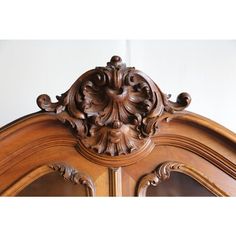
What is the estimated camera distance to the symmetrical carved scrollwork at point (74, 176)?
1.96 feet

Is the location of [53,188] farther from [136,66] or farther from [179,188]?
[136,66]

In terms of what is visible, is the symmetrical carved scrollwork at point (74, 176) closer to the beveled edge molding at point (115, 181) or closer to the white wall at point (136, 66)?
the beveled edge molding at point (115, 181)

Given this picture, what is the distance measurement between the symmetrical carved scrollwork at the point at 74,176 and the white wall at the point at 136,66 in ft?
1.62

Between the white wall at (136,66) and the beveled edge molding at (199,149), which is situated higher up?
the white wall at (136,66)

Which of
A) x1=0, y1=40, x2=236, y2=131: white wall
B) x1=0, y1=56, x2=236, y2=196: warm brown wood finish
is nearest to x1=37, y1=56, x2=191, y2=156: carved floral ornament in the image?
x1=0, y1=56, x2=236, y2=196: warm brown wood finish

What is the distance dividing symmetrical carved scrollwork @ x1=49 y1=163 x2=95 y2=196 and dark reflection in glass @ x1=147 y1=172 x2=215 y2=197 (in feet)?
0.36

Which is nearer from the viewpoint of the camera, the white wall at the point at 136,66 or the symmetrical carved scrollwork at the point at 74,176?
the symmetrical carved scrollwork at the point at 74,176

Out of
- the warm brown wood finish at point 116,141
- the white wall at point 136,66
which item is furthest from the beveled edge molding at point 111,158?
the white wall at point 136,66

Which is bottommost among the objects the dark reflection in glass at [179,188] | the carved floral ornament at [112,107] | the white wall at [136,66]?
the dark reflection in glass at [179,188]

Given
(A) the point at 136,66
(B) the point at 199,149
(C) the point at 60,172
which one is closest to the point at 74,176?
(C) the point at 60,172

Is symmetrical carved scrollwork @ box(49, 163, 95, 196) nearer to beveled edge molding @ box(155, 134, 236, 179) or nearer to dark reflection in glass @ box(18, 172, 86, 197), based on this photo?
dark reflection in glass @ box(18, 172, 86, 197)
